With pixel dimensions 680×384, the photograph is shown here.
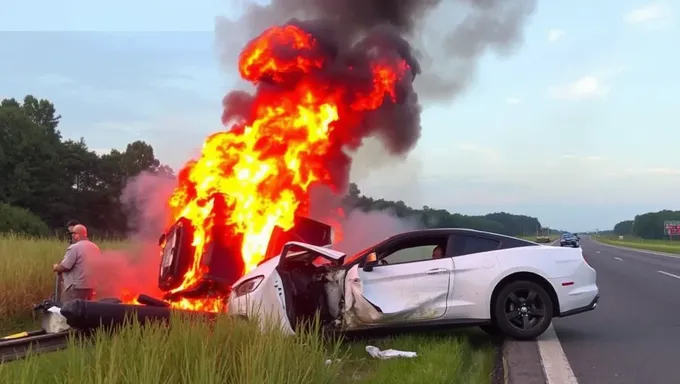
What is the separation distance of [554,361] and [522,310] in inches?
48.9

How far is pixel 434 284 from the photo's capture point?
7875 millimetres

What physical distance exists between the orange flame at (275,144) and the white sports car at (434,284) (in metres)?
2.33

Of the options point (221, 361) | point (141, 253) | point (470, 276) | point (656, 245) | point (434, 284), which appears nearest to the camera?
point (221, 361)

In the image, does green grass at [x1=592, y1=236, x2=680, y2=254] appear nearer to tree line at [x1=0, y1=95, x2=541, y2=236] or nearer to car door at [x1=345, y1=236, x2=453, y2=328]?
tree line at [x1=0, y1=95, x2=541, y2=236]

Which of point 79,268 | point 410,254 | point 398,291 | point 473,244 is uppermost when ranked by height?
point 473,244

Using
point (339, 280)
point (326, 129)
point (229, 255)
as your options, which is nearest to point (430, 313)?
point (339, 280)

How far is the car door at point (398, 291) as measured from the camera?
299 inches

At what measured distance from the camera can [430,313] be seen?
780 centimetres

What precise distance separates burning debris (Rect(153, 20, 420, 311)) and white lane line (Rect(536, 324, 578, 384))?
172 inches

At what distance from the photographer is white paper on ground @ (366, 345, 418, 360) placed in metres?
6.70

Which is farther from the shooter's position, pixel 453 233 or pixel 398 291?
pixel 453 233

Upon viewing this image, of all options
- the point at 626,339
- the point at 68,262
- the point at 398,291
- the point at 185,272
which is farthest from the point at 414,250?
the point at 68,262

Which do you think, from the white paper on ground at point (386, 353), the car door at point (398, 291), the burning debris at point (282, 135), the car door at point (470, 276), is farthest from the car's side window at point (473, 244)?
the burning debris at point (282, 135)

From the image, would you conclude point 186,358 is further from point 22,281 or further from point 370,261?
point 22,281
